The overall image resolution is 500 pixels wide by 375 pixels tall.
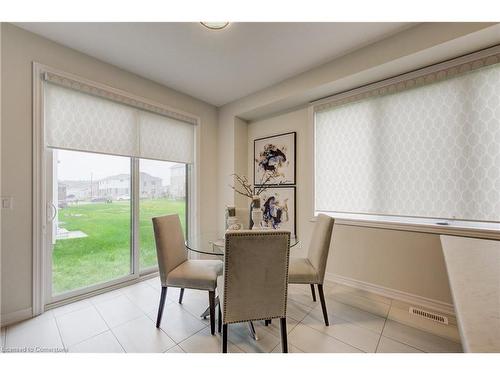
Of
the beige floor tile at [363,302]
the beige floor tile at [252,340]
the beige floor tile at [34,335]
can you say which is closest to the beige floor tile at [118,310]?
the beige floor tile at [34,335]

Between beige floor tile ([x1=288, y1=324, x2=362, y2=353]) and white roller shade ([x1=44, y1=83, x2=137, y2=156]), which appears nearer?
beige floor tile ([x1=288, y1=324, x2=362, y2=353])

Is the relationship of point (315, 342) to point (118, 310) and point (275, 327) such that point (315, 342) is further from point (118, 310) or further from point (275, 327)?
point (118, 310)

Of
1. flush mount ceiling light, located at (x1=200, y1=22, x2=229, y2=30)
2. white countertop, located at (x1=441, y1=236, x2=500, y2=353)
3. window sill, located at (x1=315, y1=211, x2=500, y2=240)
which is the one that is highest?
flush mount ceiling light, located at (x1=200, y1=22, x2=229, y2=30)

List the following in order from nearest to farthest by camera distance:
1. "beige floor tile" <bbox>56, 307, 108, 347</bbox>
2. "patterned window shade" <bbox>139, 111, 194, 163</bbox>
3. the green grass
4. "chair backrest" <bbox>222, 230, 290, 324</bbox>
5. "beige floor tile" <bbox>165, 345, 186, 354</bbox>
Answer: "chair backrest" <bbox>222, 230, 290, 324</bbox> → "beige floor tile" <bbox>165, 345, 186, 354</bbox> → "beige floor tile" <bbox>56, 307, 108, 347</bbox> → the green grass → "patterned window shade" <bbox>139, 111, 194, 163</bbox>

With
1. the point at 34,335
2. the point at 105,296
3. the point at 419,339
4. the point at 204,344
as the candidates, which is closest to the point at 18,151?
the point at 34,335

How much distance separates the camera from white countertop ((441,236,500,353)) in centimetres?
60

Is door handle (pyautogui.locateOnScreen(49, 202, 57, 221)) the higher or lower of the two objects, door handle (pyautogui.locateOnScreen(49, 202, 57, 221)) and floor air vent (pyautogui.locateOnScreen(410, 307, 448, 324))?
the higher

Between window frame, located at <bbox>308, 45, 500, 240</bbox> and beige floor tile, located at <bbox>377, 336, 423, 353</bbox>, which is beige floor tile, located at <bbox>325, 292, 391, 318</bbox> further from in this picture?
window frame, located at <bbox>308, 45, 500, 240</bbox>

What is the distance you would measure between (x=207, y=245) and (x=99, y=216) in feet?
4.94

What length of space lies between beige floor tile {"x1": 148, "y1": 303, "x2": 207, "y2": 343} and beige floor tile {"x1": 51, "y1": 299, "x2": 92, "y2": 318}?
0.73 meters

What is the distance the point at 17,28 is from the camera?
183 centimetres

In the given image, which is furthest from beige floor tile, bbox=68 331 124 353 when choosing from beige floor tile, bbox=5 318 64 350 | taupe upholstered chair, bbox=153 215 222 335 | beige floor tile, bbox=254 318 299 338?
beige floor tile, bbox=254 318 299 338
